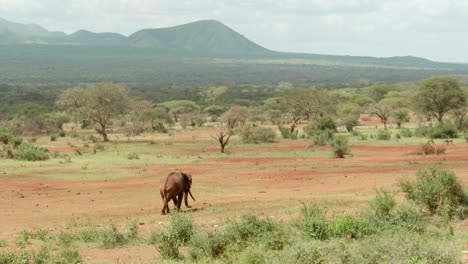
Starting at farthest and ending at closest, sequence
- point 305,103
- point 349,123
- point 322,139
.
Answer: point 305,103 < point 349,123 < point 322,139

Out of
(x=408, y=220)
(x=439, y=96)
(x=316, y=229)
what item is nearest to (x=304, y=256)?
(x=316, y=229)

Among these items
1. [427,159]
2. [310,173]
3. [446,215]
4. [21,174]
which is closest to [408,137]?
[427,159]

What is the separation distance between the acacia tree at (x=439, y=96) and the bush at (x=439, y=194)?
48602mm

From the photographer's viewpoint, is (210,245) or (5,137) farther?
(5,137)

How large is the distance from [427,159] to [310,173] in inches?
316

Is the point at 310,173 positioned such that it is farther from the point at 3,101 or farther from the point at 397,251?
the point at 3,101

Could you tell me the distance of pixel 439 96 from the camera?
206 feet

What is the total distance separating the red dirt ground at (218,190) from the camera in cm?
1906

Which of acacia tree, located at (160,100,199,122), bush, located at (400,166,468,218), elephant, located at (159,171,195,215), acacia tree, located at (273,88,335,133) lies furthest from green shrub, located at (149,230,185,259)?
acacia tree, located at (160,100,199,122)

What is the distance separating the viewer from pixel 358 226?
13.3m

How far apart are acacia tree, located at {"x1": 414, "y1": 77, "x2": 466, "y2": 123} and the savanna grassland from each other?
17453 millimetres

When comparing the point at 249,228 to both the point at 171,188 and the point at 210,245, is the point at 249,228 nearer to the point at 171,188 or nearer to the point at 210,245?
the point at 210,245

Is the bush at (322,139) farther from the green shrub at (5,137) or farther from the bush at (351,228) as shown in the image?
the bush at (351,228)

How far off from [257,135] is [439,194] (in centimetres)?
3908
